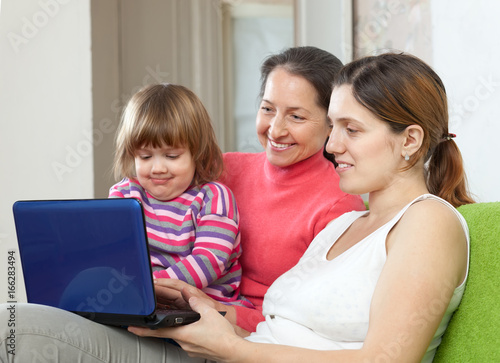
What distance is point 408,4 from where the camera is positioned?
7.58ft

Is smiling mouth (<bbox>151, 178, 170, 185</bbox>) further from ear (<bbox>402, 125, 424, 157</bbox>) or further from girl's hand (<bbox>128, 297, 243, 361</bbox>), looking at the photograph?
ear (<bbox>402, 125, 424, 157</bbox>)

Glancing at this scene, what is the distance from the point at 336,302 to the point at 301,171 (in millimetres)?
576

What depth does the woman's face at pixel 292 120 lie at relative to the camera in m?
1.58

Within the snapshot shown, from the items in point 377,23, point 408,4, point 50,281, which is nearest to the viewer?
point 50,281

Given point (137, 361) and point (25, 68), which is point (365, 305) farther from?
point (25, 68)

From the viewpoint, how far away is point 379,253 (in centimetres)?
110

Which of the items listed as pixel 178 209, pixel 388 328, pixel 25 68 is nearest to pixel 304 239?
pixel 178 209

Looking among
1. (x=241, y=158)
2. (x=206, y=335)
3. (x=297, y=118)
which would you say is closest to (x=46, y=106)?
(x=241, y=158)

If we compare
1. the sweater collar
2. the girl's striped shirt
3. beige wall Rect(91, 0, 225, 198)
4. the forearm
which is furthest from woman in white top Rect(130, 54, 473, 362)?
beige wall Rect(91, 0, 225, 198)

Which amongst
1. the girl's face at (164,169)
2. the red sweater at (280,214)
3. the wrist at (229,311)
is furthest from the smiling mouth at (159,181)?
the wrist at (229,311)

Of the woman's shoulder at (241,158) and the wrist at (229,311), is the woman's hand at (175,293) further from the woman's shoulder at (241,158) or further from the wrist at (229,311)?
the woman's shoulder at (241,158)

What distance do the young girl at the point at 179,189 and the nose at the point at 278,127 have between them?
17cm

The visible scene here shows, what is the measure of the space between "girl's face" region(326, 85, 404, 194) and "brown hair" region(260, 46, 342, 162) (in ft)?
1.08

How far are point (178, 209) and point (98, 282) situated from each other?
0.48m
